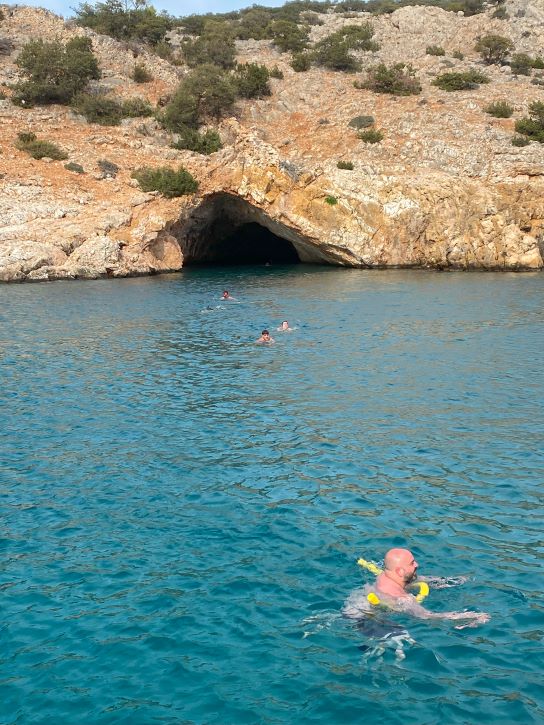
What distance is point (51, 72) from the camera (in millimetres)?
55000

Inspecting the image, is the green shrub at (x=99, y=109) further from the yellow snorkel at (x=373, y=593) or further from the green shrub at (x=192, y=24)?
the yellow snorkel at (x=373, y=593)

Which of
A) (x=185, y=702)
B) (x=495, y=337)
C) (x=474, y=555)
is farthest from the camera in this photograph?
(x=495, y=337)

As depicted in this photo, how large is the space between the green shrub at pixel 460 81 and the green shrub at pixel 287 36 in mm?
16250

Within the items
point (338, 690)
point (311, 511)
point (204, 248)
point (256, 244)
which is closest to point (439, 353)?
point (311, 511)

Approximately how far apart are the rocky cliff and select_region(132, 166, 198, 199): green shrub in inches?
23.9

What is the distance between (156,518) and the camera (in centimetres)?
1057

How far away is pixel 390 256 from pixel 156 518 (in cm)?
3579

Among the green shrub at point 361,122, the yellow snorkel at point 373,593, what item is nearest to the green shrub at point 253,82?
the green shrub at point 361,122

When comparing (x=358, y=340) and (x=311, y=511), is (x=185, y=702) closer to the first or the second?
(x=311, y=511)

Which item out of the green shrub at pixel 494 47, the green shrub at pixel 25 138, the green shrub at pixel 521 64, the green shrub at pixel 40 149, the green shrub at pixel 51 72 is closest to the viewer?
the green shrub at pixel 40 149

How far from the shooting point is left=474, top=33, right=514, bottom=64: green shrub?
6281 centimetres

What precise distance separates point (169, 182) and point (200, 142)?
30.3 feet

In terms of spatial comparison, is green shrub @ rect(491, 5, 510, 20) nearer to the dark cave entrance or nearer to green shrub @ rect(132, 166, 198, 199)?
the dark cave entrance

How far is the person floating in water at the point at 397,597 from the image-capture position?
7.92 m
